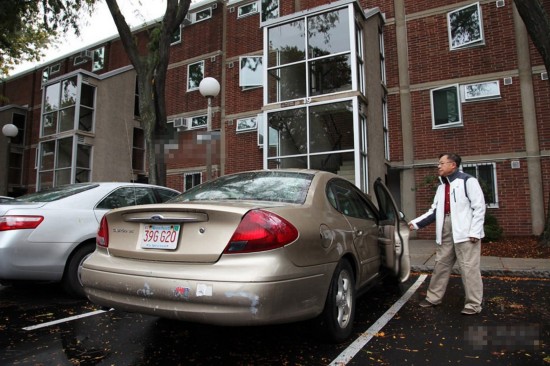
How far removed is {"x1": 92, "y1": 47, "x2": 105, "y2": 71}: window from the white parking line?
21.1 meters

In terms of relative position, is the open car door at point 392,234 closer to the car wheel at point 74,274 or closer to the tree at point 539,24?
the car wheel at point 74,274

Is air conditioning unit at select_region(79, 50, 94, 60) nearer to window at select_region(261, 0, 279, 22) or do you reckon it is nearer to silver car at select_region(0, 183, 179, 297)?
window at select_region(261, 0, 279, 22)

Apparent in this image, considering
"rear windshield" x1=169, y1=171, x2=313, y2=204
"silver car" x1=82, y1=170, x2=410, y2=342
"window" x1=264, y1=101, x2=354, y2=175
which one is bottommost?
"silver car" x1=82, y1=170, x2=410, y2=342

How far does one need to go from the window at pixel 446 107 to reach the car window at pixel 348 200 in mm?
8876

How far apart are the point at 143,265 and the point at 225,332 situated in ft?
3.50

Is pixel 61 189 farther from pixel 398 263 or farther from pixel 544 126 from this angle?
pixel 544 126

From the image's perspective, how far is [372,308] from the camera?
428 cm

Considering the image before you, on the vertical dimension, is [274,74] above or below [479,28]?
below

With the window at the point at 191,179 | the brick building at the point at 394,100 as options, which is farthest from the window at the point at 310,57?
the window at the point at 191,179

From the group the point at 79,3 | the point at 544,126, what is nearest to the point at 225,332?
the point at 544,126

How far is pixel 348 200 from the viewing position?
13.0 feet

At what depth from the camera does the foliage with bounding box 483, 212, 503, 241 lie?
32.9 ft

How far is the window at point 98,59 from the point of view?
69.6 ft

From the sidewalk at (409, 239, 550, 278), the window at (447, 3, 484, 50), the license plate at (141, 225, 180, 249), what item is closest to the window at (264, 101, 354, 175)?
the sidewalk at (409, 239, 550, 278)
